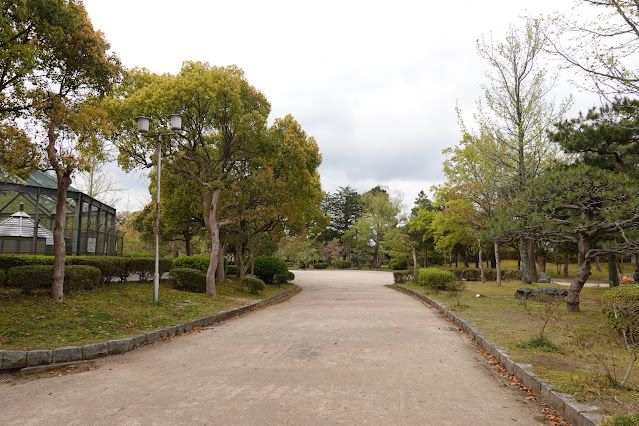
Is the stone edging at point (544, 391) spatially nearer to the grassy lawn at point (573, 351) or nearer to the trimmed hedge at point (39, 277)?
the grassy lawn at point (573, 351)

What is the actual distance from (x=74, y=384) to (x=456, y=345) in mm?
5890

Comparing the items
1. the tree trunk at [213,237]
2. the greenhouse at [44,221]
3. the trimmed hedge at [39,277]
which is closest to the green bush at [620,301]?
the trimmed hedge at [39,277]

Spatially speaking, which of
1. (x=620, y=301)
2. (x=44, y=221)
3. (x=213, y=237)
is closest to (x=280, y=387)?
(x=620, y=301)

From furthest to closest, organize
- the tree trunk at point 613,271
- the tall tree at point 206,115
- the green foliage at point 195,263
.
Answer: the green foliage at point 195,263 < the tree trunk at point 613,271 < the tall tree at point 206,115

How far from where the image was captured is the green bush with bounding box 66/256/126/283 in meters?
10.7

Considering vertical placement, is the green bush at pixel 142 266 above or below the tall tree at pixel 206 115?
below

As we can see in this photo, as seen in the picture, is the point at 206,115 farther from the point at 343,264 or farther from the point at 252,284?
the point at 343,264

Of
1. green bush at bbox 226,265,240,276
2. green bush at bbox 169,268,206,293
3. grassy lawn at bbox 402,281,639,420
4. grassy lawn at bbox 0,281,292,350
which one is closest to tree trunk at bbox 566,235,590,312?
grassy lawn at bbox 402,281,639,420

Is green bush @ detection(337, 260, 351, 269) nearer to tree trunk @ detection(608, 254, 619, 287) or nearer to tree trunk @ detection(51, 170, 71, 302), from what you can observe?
tree trunk @ detection(608, 254, 619, 287)

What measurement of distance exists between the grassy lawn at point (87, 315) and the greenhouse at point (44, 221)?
524 cm

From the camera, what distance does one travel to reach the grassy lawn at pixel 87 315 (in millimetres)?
6094

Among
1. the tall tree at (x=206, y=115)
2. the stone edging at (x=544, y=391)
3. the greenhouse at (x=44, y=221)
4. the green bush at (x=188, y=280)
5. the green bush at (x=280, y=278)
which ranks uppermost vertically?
the tall tree at (x=206, y=115)

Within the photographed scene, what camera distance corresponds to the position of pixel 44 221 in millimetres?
18125

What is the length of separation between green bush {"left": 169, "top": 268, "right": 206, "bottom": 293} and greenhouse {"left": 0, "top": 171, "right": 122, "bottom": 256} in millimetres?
4387
